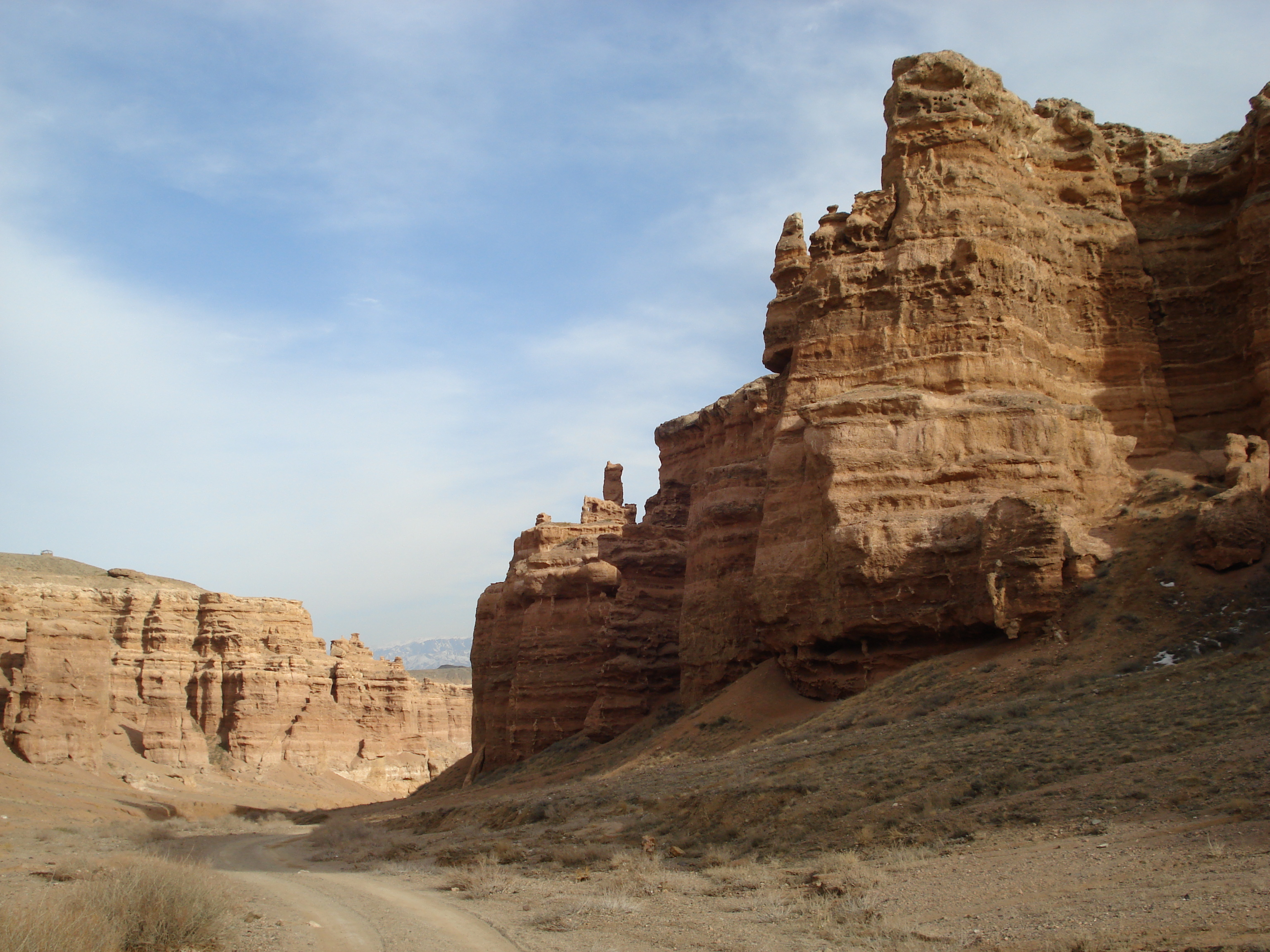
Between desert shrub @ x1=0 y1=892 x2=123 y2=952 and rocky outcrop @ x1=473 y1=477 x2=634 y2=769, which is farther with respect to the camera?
rocky outcrop @ x1=473 y1=477 x2=634 y2=769

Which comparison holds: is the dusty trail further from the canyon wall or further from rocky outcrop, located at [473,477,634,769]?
rocky outcrop, located at [473,477,634,769]

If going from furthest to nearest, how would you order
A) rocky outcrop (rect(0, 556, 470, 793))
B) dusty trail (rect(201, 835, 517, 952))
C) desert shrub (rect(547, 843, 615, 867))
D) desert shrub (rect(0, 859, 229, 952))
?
rocky outcrop (rect(0, 556, 470, 793))
desert shrub (rect(547, 843, 615, 867))
dusty trail (rect(201, 835, 517, 952))
desert shrub (rect(0, 859, 229, 952))

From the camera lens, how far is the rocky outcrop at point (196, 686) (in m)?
47.8

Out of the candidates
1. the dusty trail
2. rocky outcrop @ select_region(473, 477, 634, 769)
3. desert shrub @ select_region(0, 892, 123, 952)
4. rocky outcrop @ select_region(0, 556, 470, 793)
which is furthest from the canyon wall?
rocky outcrop @ select_region(0, 556, 470, 793)

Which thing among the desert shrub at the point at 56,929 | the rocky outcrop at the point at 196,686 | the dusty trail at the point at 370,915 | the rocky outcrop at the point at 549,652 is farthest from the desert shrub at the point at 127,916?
the rocky outcrop at the point at 196,686

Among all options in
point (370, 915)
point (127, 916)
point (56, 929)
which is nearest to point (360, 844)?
point (370, 915)

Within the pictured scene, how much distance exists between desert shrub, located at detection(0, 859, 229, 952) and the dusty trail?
116 cm

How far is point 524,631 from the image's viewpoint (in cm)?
4209

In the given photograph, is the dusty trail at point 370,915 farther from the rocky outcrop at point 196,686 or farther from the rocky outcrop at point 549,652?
the rocky outcrop at point 196,686

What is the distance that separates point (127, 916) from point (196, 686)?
55.6m

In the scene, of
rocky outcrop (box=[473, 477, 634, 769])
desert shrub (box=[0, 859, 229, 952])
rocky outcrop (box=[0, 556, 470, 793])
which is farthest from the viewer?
rocky outcrop (box=[0, 556, 470, 793])

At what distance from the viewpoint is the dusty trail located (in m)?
11.1

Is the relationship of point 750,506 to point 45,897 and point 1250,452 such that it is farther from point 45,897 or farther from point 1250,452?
point 45,897

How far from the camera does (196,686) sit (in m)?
62.6
